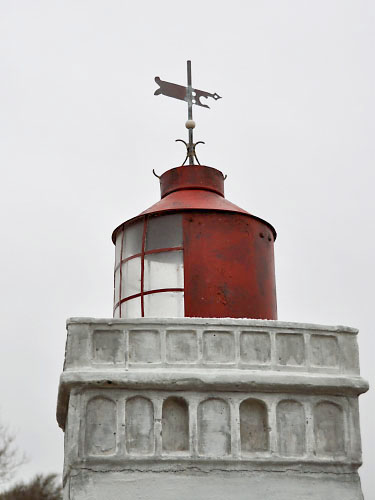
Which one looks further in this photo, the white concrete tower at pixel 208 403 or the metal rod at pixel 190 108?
the metal rod at pixel 190 108

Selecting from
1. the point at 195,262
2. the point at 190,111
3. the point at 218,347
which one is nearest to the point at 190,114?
the point at 190,111

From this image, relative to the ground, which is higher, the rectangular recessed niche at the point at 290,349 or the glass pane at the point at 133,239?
the glass pane at the point at 133,239

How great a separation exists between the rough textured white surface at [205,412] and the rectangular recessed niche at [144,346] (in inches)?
0.4

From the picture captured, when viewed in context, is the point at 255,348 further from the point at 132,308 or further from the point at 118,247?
the point at 118,247

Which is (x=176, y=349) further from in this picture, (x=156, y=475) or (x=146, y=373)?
(x=156, y=475)

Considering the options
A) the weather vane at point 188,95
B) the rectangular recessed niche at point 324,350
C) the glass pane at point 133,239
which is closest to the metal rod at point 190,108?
the weather vane at point 188,95

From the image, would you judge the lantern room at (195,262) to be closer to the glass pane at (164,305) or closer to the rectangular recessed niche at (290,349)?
the glass pane at (164,305)

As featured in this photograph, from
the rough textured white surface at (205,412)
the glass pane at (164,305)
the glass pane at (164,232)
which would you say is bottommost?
the rough textured white surface at (205,412)

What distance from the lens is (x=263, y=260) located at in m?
9.98

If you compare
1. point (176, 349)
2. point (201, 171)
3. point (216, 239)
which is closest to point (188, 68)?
point (201, 171)

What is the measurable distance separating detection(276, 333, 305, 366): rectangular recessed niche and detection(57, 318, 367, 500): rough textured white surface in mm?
11

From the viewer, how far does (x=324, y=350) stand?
916cm

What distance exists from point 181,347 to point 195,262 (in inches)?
46.8

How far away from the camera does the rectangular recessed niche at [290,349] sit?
8.96 meters
